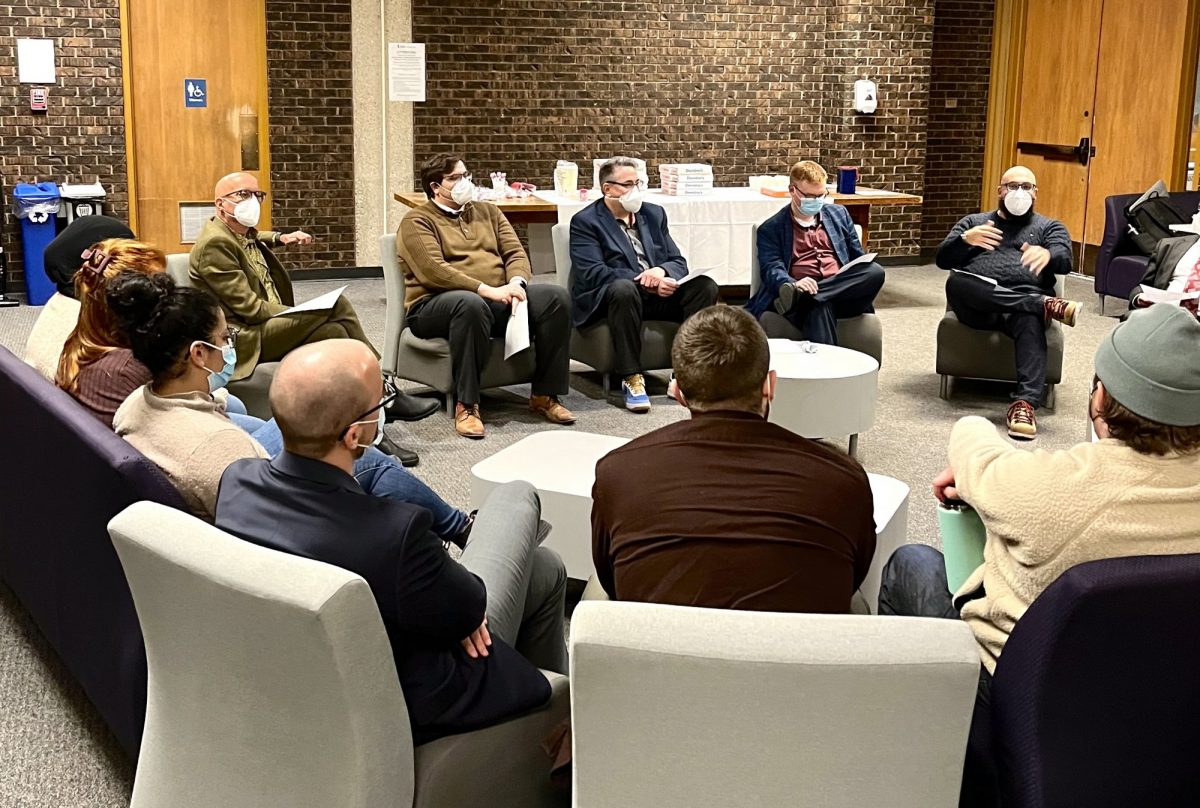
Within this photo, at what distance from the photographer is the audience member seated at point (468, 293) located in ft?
18.9

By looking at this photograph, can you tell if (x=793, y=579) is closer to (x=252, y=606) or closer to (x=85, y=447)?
(x=252, y=606)

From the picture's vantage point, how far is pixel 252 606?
199 cm

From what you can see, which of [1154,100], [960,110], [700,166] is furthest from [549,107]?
[1154,100]

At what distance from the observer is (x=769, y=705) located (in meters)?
1.83

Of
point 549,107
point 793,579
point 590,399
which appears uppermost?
→ point 549,107

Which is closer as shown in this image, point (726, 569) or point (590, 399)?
point (726, 569)

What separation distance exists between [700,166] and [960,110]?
3.44 meters

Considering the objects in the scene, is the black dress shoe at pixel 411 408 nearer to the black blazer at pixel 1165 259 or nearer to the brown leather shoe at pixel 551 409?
the brown leather shoe at pixel 551 409

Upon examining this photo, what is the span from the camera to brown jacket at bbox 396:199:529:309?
5812mm

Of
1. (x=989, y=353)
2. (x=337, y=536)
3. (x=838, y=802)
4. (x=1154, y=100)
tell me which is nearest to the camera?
(x=838, y=802)

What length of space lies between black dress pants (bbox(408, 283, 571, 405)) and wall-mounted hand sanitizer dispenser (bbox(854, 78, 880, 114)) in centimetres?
478

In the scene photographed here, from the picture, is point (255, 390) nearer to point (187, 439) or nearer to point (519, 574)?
point (187, 439)

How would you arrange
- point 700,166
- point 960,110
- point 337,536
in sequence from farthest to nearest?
point 960,110
point 700,166
point 337,536

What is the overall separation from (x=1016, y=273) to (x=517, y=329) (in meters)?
2.26
